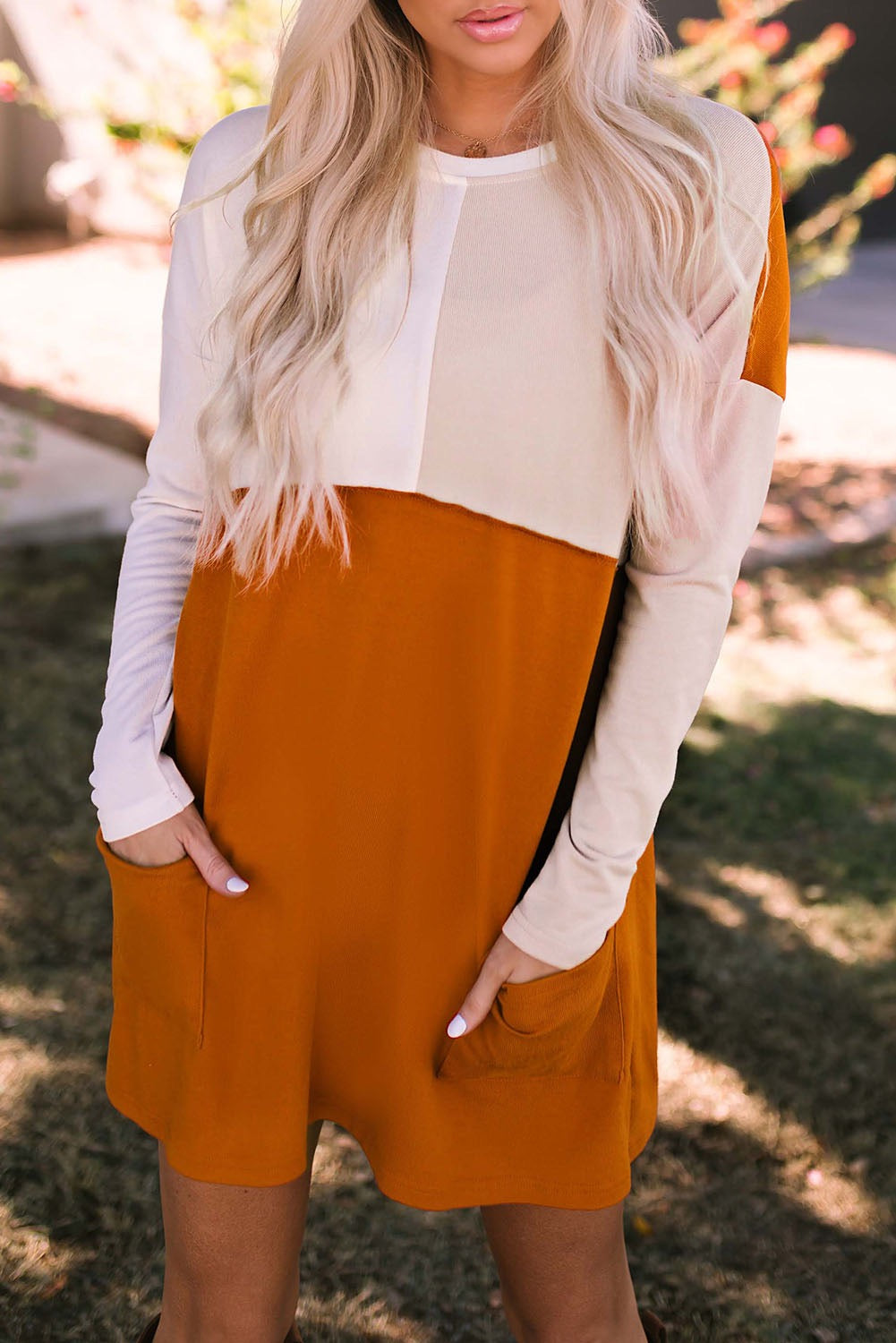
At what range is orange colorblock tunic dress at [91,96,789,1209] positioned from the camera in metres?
1.46

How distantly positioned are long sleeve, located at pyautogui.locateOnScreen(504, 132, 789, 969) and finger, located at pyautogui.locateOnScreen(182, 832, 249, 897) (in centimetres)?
32

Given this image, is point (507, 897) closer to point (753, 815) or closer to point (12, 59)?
point (753, 815)

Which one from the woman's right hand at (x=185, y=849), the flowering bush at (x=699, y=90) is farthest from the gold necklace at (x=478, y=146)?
the flowering bush at (x=699, y=90)

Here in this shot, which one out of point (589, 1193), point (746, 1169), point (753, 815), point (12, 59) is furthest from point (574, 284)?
point (12, 59)

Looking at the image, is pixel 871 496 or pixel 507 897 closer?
pixel 507 897

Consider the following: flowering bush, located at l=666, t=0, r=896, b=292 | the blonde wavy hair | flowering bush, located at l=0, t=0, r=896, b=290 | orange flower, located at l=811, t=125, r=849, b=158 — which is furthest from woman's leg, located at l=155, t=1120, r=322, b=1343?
orange flower, located at l=811, t=125, r=849, b=158

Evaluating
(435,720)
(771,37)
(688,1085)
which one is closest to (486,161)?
(435,720)

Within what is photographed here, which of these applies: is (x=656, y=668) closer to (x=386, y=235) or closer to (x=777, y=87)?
(x=386, y=235)

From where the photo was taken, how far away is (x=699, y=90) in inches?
196

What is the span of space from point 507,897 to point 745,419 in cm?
60

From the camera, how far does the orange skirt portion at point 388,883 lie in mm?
1486

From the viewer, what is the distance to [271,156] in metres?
1.62

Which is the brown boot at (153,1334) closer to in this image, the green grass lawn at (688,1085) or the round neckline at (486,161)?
the green grass lawn at (688,1085)

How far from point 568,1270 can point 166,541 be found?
3.38 feet
